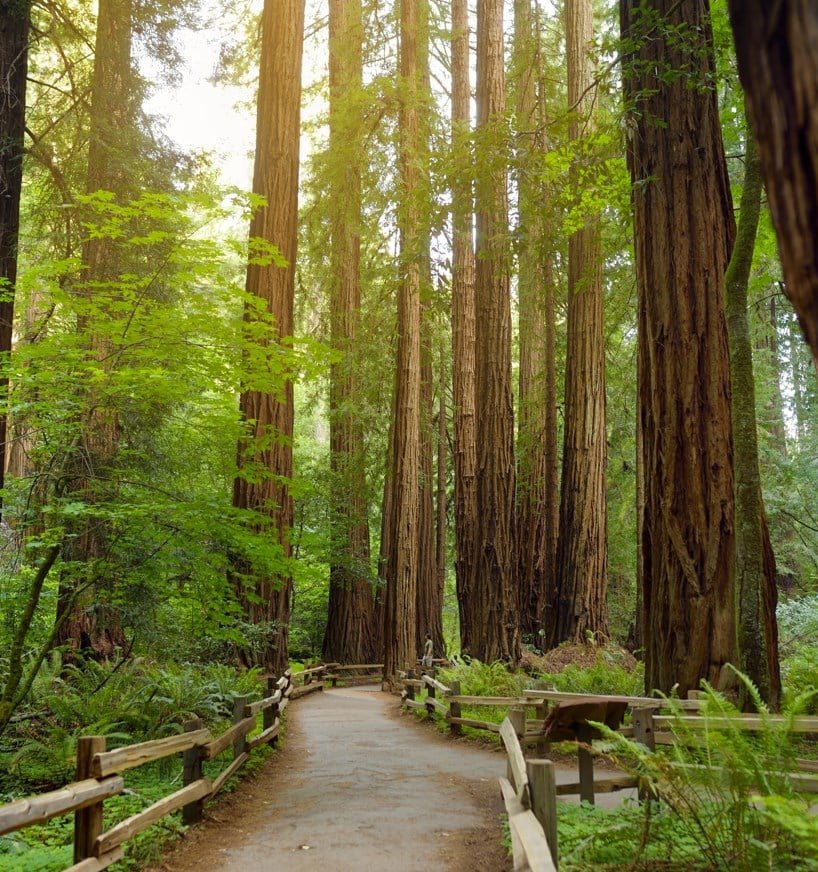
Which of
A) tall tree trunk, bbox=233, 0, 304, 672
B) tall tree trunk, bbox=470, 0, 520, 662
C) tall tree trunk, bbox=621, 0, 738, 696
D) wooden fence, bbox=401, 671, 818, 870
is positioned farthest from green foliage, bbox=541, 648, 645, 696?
tall tree trunk, bbox=233, 0, 304, 672

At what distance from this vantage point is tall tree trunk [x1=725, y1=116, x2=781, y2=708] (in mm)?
6645

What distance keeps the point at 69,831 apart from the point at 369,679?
56.8 ft

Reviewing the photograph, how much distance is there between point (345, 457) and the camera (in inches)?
931

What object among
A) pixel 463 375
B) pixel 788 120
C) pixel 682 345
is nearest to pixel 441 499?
pixel 463 375

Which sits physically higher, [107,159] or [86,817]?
[107,159]

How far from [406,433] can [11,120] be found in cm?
1004

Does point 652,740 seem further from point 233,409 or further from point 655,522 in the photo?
point 233,409

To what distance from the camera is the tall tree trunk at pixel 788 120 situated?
1567 millimetres

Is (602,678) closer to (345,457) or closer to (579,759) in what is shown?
(579,759)

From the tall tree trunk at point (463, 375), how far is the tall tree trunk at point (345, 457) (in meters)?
2.98

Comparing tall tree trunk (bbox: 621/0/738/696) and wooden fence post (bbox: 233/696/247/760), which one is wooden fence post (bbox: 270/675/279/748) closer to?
wooden fence post (bbox: 233/696/247/760)

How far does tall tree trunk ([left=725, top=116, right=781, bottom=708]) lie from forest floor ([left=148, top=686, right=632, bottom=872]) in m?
2.42

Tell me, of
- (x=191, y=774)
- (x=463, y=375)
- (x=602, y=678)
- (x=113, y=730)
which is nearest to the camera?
(x=191, y=774)

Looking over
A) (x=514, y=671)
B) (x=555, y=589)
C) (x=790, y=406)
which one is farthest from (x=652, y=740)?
(x=790, y=406)
